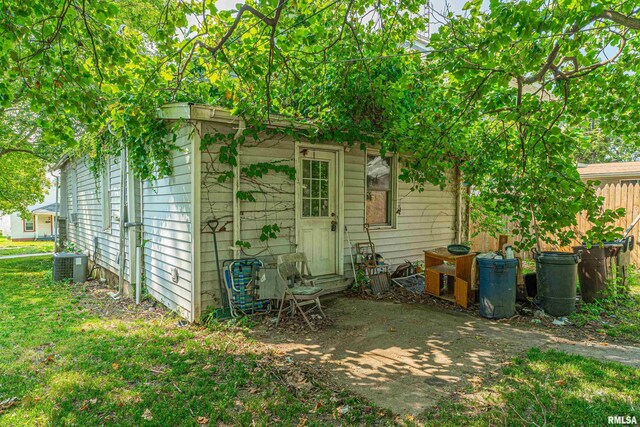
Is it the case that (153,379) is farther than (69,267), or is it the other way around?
(69,267)

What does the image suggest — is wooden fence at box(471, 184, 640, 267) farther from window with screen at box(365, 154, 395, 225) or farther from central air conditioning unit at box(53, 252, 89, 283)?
central air conditioning unit at box(53, 252, 89, 283)

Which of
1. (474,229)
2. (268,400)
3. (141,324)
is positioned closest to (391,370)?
(268,400)

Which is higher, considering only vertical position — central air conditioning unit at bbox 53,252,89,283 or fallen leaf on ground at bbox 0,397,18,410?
central air conditioning unit at bbox 53,252,89,283

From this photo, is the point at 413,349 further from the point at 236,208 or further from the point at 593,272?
the point at 593,272

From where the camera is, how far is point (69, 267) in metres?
9.23

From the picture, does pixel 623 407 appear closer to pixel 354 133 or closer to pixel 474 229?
pixel 354 133

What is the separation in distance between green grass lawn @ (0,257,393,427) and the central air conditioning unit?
378 centimetres

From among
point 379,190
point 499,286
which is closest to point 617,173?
point 379,190

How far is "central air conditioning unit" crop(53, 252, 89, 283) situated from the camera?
9117mm

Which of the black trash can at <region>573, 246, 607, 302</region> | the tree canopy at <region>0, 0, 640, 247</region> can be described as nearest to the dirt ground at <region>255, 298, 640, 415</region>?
the tree canopy at <region>0, 0, 640, 247</region>

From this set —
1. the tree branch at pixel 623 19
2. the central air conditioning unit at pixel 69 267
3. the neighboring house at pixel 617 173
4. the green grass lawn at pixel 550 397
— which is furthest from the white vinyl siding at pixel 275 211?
the neighboring house at pixel 617 173

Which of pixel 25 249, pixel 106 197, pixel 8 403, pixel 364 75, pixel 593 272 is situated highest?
pixel 364 75

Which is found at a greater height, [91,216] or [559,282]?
[91,216]

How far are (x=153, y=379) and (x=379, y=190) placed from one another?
17.0 ft
